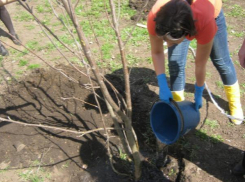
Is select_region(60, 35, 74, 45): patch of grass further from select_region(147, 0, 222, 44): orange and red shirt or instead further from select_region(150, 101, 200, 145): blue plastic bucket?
select_region(147, 0, 222, 44): orange and red shirt

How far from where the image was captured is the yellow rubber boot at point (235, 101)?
8.43ft

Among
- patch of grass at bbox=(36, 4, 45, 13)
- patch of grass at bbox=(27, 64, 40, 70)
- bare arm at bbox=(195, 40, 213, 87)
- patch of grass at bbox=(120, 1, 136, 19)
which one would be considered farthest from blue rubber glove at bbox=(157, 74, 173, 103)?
patch of grass at bbox=(36, 4, 45, 13)

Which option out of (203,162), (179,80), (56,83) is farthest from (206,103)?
(56,83)

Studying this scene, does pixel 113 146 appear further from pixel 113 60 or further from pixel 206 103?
pixel 113 60

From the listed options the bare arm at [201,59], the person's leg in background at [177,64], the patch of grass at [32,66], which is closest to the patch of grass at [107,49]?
the patch of grass at [32,66]

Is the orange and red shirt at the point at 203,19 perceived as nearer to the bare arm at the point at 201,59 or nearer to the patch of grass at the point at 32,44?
the bare arm at the point at 201,59

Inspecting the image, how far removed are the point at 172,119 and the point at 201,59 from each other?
0.64m

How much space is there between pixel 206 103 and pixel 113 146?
45.1 inches

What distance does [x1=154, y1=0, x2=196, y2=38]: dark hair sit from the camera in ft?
5.04

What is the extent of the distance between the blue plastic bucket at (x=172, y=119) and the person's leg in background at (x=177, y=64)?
0.34m

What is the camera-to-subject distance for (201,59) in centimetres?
201

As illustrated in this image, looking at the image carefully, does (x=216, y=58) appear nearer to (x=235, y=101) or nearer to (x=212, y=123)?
(x=235, y=101)

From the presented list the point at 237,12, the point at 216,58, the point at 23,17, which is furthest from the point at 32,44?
the point at 237,12

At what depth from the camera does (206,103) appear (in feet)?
9.29
